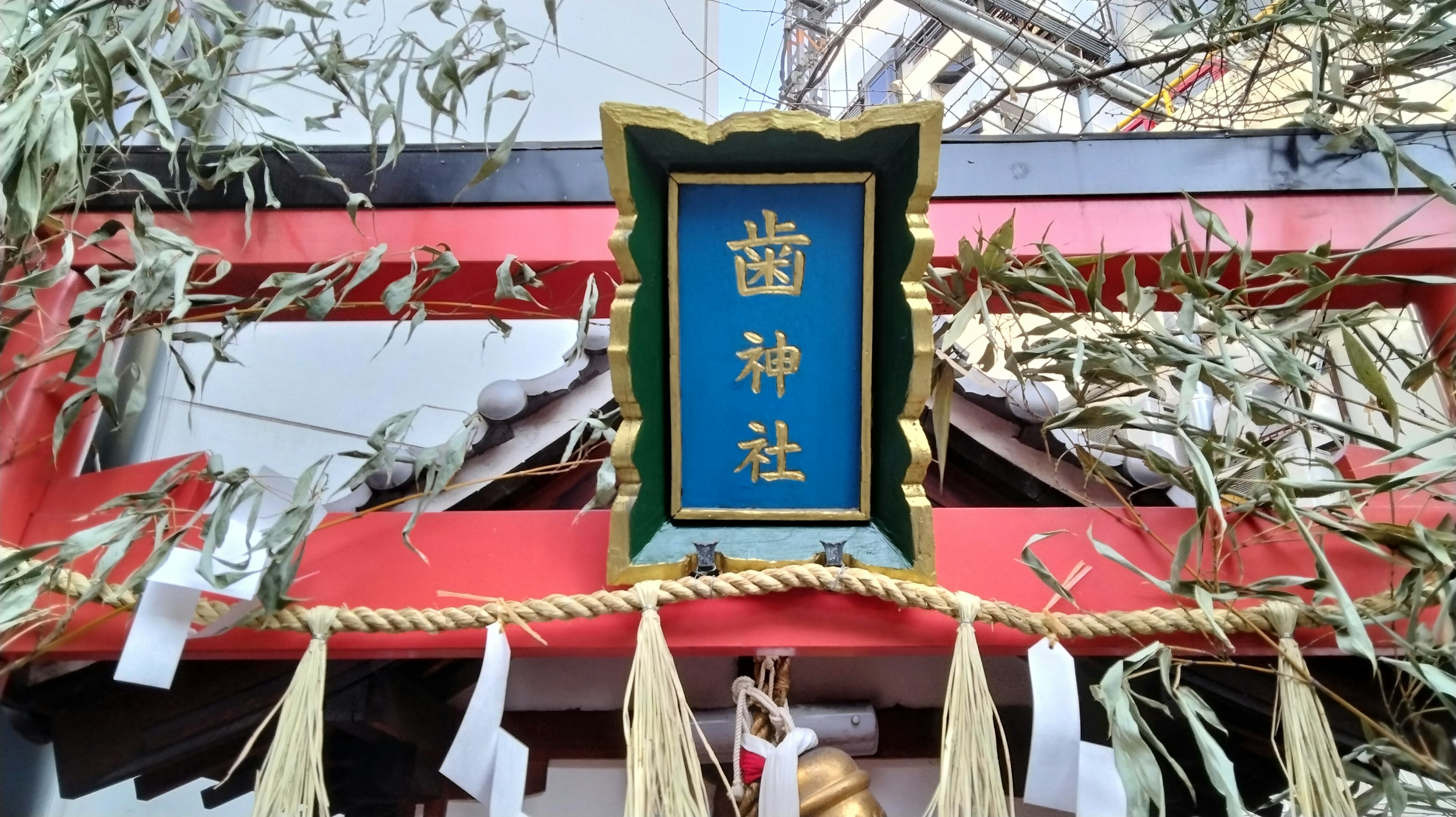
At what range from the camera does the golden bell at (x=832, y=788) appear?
2.92ft

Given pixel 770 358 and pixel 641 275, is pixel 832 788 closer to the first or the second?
pixel 770 358

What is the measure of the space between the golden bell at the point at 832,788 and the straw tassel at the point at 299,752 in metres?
0.47

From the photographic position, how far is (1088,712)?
1090 mm

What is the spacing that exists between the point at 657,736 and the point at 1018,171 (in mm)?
819

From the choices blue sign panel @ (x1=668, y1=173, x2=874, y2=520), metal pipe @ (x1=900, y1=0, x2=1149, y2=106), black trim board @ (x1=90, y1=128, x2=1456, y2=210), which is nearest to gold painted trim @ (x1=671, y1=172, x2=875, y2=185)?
blue sign panel @ (x1=668, y1=173, x2=874, y2=520)

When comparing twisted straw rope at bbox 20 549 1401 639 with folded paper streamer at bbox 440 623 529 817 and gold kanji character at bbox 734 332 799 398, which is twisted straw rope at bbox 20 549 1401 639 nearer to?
folded paper streamer at bbox 440 623 529 817

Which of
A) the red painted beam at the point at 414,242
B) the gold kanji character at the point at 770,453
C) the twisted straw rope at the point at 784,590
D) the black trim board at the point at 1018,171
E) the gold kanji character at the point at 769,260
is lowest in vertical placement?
the twisted straw rope at the point at 784,590

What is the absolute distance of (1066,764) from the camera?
2.55 feet

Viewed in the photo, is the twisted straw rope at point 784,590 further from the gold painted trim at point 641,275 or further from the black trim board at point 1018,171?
the black trim board at point 1018,171

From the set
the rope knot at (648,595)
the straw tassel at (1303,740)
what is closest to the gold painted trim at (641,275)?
the rope knot at (648,595)

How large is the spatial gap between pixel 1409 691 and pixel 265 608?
107cm

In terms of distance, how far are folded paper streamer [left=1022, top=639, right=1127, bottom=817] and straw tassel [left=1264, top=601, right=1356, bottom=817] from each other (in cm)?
16

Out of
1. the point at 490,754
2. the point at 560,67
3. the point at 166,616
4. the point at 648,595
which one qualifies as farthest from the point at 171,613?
the point at 560,67

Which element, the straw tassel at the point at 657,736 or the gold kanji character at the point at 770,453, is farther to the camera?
the gold kanji character at the point at 770,453
